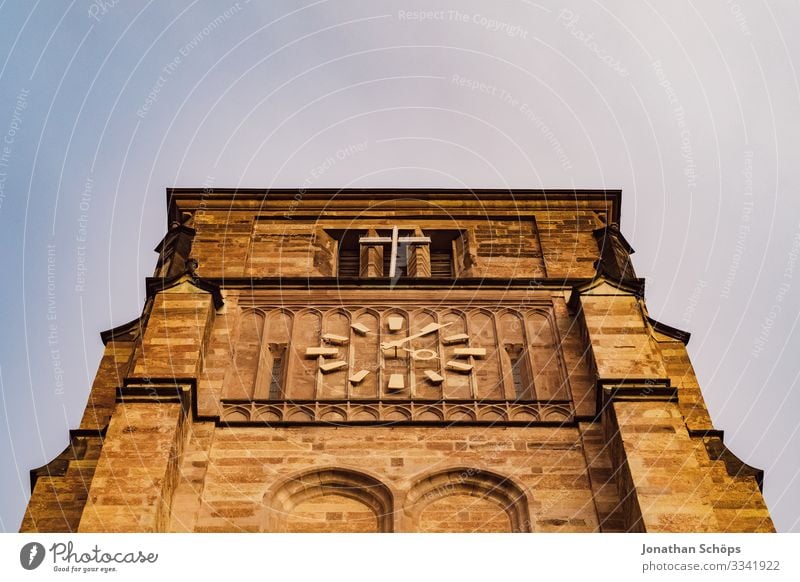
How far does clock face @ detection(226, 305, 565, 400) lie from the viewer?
19.2 meters

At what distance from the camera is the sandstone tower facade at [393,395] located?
16.1 metres

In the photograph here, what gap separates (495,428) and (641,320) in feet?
11.0

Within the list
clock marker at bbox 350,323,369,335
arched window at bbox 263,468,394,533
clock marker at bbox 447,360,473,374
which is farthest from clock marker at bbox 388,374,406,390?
arched window at bbox 263,468,394,533

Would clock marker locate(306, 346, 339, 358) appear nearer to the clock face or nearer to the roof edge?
the clock face

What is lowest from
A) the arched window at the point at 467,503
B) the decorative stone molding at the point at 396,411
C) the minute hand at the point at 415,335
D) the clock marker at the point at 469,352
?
the arched window at the point at 467,503

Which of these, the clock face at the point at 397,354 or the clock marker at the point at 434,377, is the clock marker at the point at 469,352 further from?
the clock marker at the point at 434,377

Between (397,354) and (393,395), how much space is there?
134 centimetres

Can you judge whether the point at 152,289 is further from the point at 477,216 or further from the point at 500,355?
the point at 477,216

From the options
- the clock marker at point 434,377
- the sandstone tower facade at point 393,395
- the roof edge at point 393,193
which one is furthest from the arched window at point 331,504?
the roof edge at point 393,193

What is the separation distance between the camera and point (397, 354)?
66.4 ft

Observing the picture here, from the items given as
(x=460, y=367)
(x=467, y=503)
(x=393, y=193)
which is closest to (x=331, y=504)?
(x=467, y=503)

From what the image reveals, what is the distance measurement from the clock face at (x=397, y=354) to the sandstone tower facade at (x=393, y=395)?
0.04 meters

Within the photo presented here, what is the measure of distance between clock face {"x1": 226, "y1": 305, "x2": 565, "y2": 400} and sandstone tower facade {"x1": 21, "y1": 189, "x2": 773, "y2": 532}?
39 mm

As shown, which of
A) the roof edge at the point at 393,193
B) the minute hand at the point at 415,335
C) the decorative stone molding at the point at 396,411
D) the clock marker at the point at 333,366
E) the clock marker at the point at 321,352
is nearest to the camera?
the decorative stone molding at the point at 396,411
